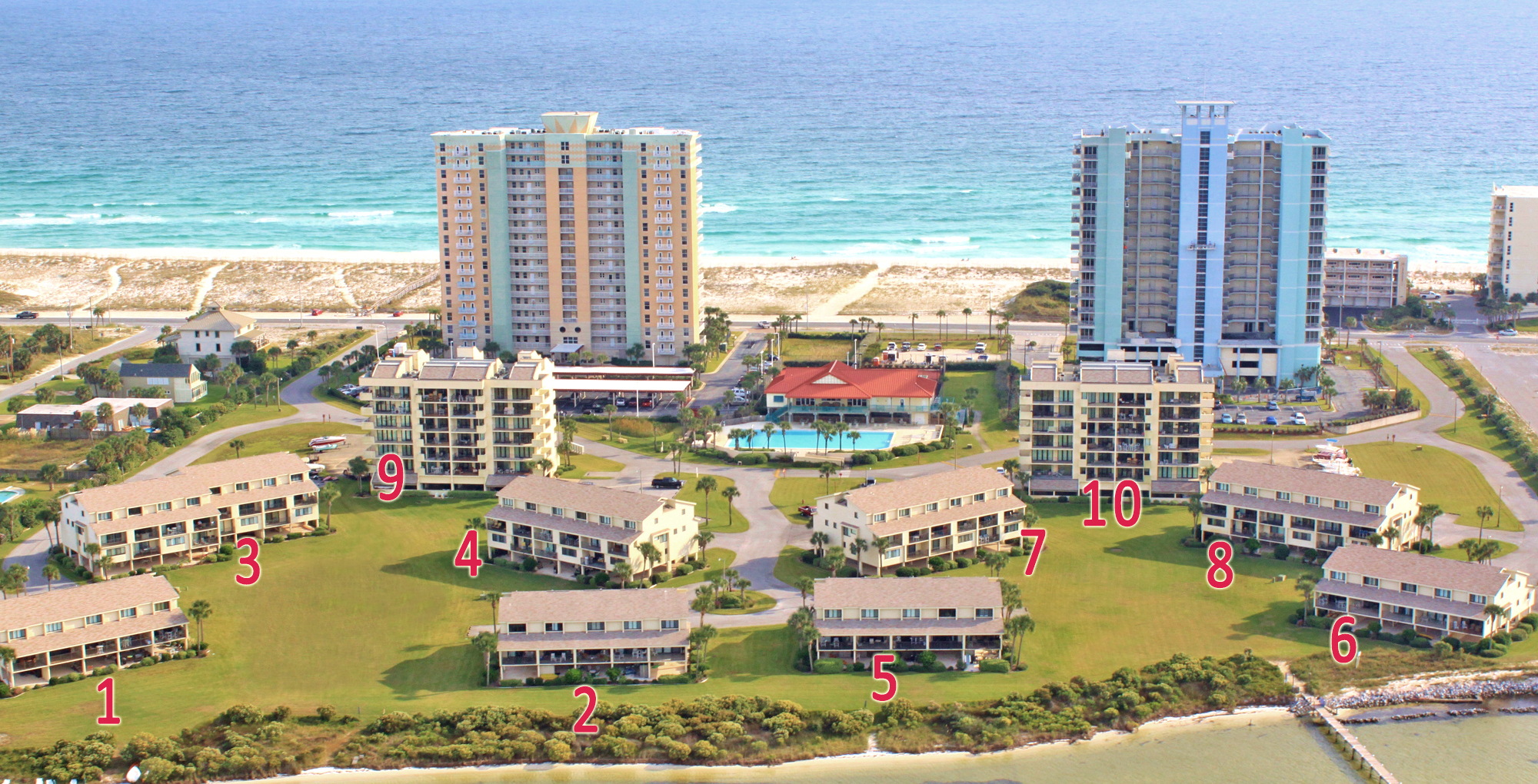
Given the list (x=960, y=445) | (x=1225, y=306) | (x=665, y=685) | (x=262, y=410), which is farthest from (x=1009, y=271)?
(x=665, y=685)

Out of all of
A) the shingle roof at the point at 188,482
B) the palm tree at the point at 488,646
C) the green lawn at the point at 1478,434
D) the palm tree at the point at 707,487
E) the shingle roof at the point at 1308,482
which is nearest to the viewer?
the palm tree at the point at 488,646

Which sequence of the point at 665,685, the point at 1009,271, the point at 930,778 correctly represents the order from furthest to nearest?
1. the point at 1009,271
2. the point at 665,685
3. the point at 930,778

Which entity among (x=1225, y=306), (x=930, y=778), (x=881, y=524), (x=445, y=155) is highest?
(x=445, y=155)

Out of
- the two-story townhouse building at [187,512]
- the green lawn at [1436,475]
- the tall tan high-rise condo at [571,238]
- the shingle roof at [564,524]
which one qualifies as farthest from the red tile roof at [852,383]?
the two-story townhouse building at [187,512]

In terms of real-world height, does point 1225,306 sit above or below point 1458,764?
above

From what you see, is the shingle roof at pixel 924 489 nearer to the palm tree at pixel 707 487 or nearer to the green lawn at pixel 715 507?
the green lawn at pixel 715 507

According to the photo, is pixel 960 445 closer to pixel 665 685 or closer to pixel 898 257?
pixel 665 685
